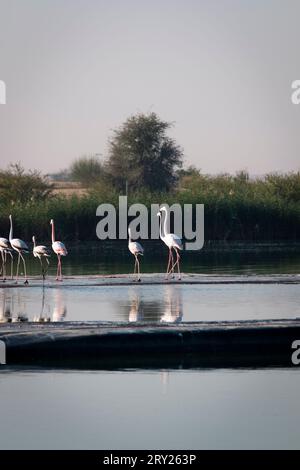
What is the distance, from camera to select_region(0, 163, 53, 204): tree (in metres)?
59.5

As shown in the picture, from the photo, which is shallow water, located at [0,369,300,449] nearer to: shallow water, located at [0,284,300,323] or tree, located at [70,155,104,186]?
shallow water, located at [0,284,300,323]

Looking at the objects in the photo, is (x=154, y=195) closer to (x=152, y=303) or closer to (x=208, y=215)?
(x=208, y=215)

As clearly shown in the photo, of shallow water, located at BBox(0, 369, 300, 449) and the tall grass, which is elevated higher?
the tall grass

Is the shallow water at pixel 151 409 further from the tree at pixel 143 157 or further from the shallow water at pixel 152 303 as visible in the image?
the tree at pixel 143 157

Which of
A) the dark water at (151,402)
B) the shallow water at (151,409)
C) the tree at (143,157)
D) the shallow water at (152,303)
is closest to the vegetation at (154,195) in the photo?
the tree at (143,157)

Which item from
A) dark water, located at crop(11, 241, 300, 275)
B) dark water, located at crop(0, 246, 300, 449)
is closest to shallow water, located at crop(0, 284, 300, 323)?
dark water, located at crop(0, 246, 300, 449)

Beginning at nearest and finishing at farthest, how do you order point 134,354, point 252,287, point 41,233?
point 134,354 → point 252,287 → point 41,233

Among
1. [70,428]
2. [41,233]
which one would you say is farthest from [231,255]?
[70,428]

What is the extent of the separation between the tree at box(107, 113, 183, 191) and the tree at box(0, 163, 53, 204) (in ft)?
29.0

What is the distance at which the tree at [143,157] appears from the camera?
7012cm
